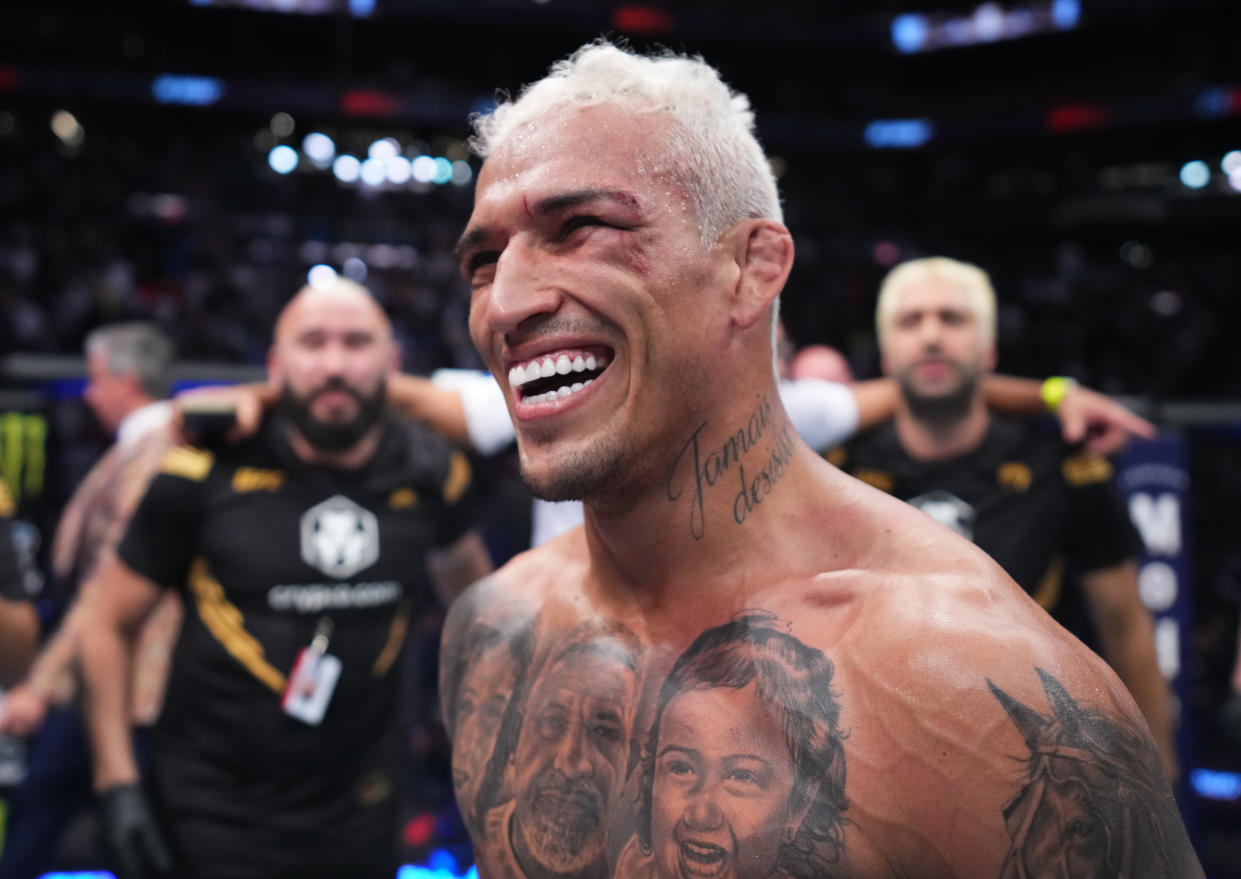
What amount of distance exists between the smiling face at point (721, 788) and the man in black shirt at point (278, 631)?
163 centimetres

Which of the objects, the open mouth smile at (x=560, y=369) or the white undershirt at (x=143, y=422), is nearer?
the open mouth smile at (x=560, y=369)

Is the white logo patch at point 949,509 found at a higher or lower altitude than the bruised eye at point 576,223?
lower

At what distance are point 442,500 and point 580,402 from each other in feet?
5.66

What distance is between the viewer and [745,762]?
1.10m

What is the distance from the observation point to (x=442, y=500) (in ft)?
9.39

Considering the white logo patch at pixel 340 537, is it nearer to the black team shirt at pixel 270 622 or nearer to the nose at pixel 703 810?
the black team shirt at pixel 270 622

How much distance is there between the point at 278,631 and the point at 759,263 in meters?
1.77

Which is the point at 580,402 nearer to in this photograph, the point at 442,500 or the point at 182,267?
the point at 442,500

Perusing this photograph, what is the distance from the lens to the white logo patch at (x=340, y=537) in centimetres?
263

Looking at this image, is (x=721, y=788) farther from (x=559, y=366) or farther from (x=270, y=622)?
(x=270, y=622)

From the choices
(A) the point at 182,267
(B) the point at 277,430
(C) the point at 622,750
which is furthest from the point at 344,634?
(A) the point at 182,267

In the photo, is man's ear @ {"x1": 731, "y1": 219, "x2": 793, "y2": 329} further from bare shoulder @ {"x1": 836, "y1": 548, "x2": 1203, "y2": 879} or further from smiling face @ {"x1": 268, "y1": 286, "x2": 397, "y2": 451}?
smiling face @ {"x1": 268, "y1": 286, "x2": 397, "y2": 451}

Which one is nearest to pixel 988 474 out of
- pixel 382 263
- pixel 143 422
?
pixel 143 422

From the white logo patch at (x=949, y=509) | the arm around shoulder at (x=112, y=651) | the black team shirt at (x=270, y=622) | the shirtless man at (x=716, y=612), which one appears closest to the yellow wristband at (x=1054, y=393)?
the white logo patch at (x=949, y=509)
